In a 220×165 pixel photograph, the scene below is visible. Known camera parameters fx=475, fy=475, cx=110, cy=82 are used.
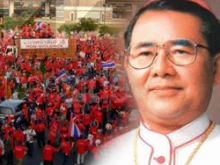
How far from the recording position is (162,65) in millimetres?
1666

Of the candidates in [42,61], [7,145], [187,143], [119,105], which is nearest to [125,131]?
[119,105]

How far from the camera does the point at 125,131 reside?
1846mm

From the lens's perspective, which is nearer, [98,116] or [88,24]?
[98,116]

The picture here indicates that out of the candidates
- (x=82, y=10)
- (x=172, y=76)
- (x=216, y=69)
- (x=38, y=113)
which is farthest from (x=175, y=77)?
(x=38, y=113)

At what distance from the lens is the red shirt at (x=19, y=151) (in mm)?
2484

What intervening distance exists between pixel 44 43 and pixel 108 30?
493 mm

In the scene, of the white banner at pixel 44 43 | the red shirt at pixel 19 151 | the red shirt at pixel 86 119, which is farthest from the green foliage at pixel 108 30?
the red shirt at pixel 19 151

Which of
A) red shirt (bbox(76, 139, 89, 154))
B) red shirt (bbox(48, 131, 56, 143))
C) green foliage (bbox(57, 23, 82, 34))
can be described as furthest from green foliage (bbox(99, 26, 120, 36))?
red shirt (bbox(48, 131, 56, 143))

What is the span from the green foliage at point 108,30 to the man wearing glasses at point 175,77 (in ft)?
0.23

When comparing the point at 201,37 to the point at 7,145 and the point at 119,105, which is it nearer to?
the point at 119,105

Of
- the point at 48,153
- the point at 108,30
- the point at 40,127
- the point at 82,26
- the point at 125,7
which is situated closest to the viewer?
the point at 125,7

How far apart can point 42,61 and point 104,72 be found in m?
0.44

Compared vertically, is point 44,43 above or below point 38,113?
above

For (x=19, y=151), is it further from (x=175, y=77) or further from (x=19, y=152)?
(x=175, y=77)
